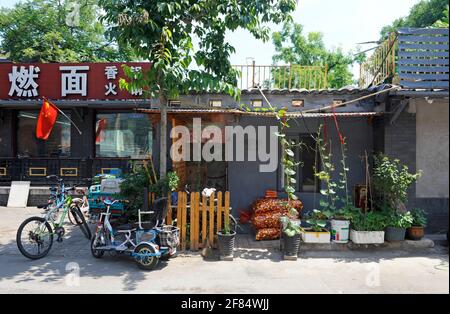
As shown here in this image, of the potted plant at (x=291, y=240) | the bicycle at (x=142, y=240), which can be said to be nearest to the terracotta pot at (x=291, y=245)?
the potted plant at (x=291, y=240)

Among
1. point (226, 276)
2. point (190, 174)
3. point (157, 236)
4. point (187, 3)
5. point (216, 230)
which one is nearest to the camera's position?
point (226, 276)

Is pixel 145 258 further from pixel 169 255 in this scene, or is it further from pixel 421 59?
pixel 421 59

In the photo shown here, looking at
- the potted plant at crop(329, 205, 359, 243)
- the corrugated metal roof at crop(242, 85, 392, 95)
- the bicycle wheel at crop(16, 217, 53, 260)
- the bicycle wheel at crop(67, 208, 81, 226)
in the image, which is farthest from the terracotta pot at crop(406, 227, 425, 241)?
the bicycle wheel at crop(16, 217, 53, 260)

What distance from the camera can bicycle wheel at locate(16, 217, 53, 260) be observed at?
6547mm

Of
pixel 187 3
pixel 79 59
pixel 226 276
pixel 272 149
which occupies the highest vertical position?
pixel 79 59

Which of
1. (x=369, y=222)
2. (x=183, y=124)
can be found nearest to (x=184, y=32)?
→ (x=183, y=124)

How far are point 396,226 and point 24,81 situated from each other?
12.1m

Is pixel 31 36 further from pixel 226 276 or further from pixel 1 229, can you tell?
pixel 226 276

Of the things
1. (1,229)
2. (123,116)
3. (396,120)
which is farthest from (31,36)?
(396,120)

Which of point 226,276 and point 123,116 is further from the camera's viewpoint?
point 123,116

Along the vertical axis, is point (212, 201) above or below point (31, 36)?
below

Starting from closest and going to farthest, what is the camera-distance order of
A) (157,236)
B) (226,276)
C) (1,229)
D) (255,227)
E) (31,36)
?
(226,276) → (157,236) → (255,227) → (1,229) → (31,36)

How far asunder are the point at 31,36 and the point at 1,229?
14451mm

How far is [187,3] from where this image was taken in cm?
678
